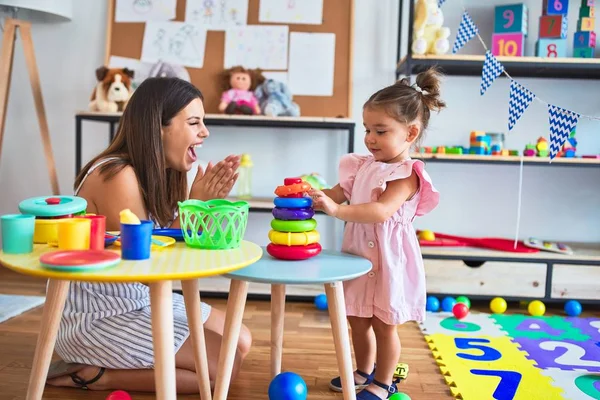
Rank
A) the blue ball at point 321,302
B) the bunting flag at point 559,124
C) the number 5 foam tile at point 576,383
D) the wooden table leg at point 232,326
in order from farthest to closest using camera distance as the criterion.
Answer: the blue ball at point 321,302, the bunting flag at point 559,124, the number 5 foam tile at point 576,383, the wooden table leg at point 232,326

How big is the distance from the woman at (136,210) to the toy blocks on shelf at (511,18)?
1739mm

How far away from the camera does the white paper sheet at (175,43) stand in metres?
3.07

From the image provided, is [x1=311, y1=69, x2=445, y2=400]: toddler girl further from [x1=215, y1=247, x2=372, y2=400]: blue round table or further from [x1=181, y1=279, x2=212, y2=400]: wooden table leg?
[x1=181, y1=279, x2=212, y2=400]: wooden table leg

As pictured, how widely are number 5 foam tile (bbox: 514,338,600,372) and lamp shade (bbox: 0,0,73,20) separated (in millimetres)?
2537

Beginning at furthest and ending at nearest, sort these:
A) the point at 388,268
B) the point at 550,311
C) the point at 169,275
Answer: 1. the point at 550,311
2. the point at 388,268
3. the point at 169,275

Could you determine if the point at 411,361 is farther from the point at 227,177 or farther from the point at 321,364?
the point at 227,177

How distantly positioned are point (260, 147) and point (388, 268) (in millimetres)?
1634

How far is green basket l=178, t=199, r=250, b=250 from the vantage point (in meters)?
1.26

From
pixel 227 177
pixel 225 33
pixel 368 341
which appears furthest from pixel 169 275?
pixel 225 33

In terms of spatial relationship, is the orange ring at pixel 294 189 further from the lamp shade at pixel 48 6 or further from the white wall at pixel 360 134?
the lamp shade at pixel 48 6

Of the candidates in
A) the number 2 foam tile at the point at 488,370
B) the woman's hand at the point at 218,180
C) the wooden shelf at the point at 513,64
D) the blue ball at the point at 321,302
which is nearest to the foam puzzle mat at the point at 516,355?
the number 2 foam tile at the point at 488,370

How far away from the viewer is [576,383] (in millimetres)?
1866

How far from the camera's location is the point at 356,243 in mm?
1776

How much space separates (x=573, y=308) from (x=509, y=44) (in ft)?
4.04
